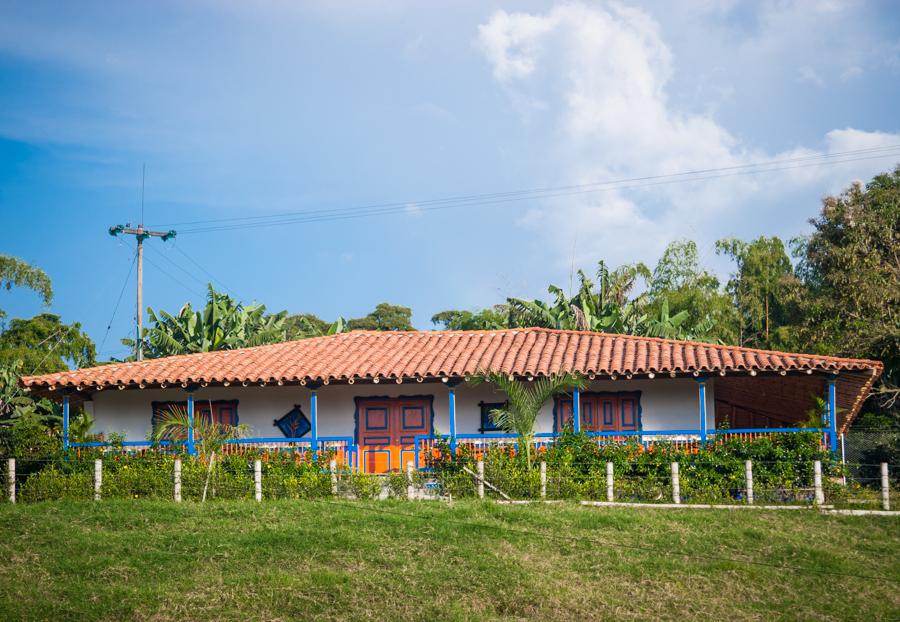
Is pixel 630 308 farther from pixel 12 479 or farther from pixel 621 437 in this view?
pixel 12 479

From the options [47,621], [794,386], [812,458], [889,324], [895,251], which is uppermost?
[895,251]

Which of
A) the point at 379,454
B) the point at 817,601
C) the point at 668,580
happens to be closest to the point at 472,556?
the point at 668,580

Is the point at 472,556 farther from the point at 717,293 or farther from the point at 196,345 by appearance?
the point at 717,293

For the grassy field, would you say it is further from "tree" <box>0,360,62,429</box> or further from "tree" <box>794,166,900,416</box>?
"tree" <box>794,166,900,416</box>

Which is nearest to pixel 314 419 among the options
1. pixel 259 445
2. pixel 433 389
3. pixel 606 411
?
pixel 259 445

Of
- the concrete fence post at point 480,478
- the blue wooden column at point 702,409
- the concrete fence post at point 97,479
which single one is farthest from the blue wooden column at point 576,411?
the concrete fence post at point 97,479

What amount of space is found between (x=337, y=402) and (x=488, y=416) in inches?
133

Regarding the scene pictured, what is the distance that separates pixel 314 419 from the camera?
755 inches

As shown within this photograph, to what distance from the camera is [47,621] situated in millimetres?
10742

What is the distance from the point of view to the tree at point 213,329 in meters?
27.4

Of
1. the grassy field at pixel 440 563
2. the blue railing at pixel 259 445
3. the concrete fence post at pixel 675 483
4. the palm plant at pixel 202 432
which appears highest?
the palm plant at pixel 202 432

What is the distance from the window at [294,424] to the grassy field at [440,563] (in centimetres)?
520

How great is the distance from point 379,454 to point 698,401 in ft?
22.9

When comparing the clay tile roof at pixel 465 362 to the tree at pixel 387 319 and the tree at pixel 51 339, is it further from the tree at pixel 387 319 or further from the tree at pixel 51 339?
the tree at pixel 387 319
